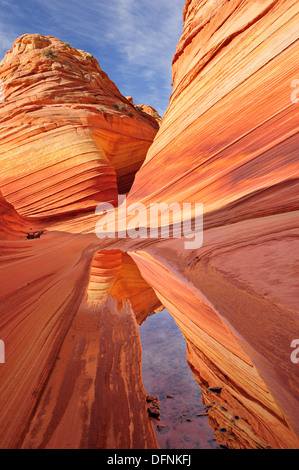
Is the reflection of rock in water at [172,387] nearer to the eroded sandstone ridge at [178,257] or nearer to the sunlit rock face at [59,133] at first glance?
the eroded sandstone ridge at [178,257]

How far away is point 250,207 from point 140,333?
2653 mm

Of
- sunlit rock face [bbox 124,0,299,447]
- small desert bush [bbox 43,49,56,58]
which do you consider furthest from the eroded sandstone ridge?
small desert bush [bbox 43,49,56,58]

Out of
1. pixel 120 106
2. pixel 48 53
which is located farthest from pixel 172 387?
pixel 48 53

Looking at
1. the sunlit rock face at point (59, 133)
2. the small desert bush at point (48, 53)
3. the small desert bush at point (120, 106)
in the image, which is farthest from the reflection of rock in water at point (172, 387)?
the small desert bush at point (48, 53)

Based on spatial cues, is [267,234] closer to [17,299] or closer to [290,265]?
[290,265]

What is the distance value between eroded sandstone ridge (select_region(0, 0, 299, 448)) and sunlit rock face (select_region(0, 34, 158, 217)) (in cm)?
7

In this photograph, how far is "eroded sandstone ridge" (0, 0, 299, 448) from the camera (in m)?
1.04

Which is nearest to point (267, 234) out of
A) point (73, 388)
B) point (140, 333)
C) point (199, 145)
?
point (140, 333)

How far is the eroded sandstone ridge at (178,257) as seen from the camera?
1043 mm

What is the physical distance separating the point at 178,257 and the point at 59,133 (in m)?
8.30

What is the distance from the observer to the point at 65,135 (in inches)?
382

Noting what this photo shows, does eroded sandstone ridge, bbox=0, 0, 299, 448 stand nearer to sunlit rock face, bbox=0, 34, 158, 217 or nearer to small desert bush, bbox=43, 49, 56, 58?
sunlit rock face, bbox=0, 34, 158, 217

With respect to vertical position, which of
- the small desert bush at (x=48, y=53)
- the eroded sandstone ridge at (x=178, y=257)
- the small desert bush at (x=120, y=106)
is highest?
the small desert bush at (x=48, y=53)

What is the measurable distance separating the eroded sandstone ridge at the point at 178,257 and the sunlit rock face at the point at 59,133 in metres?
0.07
